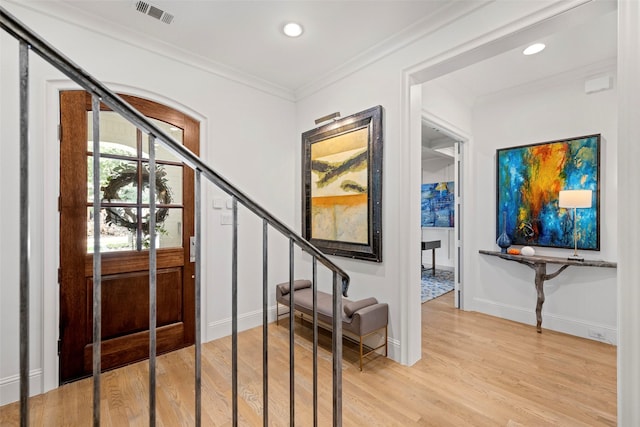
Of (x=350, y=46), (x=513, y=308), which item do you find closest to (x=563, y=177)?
(x=513, y=308)

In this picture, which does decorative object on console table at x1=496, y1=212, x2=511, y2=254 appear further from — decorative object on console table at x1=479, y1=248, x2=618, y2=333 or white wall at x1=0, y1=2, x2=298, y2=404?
white wall at x1=0, y1=2, x2=298, y2=404

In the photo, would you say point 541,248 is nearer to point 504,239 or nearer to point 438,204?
point 504,239

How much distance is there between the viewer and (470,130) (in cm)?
383

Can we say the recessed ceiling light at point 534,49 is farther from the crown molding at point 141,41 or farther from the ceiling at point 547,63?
the crown molding at point 141,41

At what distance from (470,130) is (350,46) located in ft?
6.92

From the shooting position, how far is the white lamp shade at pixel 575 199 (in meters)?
2.80

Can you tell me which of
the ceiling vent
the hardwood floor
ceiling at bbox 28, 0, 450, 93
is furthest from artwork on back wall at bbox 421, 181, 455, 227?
the ceiling vent

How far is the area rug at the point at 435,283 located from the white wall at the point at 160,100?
8.15ft

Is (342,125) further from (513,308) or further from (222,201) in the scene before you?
(513,308)

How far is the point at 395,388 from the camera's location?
7.06 ft

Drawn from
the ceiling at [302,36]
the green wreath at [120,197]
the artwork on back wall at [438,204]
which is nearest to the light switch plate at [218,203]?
the green wreath at [120,197]

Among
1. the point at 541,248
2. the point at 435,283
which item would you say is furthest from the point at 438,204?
the point at 541,248

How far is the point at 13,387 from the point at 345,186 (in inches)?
117

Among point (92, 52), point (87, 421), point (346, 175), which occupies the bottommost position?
point (87, 421)
